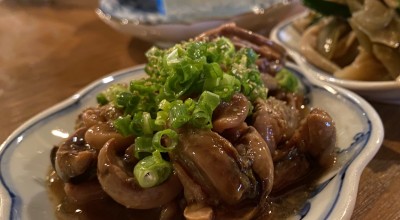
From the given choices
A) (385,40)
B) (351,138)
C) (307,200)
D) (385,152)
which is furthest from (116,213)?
(385,40)

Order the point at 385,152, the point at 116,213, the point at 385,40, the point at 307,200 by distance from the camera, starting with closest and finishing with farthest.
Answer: the point at 307,200
the point at 116,213
the point at 385,152
the point at 385,40

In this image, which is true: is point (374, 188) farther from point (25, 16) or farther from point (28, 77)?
point (25, 16)

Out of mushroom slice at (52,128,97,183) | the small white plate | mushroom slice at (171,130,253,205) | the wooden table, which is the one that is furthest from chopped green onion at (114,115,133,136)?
the small white plate

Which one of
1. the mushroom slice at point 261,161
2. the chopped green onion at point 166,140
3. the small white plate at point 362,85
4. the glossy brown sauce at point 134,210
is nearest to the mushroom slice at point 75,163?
the glossy brown sauce at point 134,210

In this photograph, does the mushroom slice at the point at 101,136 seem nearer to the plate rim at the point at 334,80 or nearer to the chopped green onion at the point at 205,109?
the chopped green onion at the point at 205,109

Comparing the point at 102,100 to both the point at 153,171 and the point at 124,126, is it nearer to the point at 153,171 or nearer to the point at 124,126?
the point at 124,126

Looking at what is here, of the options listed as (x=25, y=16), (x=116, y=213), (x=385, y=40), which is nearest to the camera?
(x=116, y=213)
